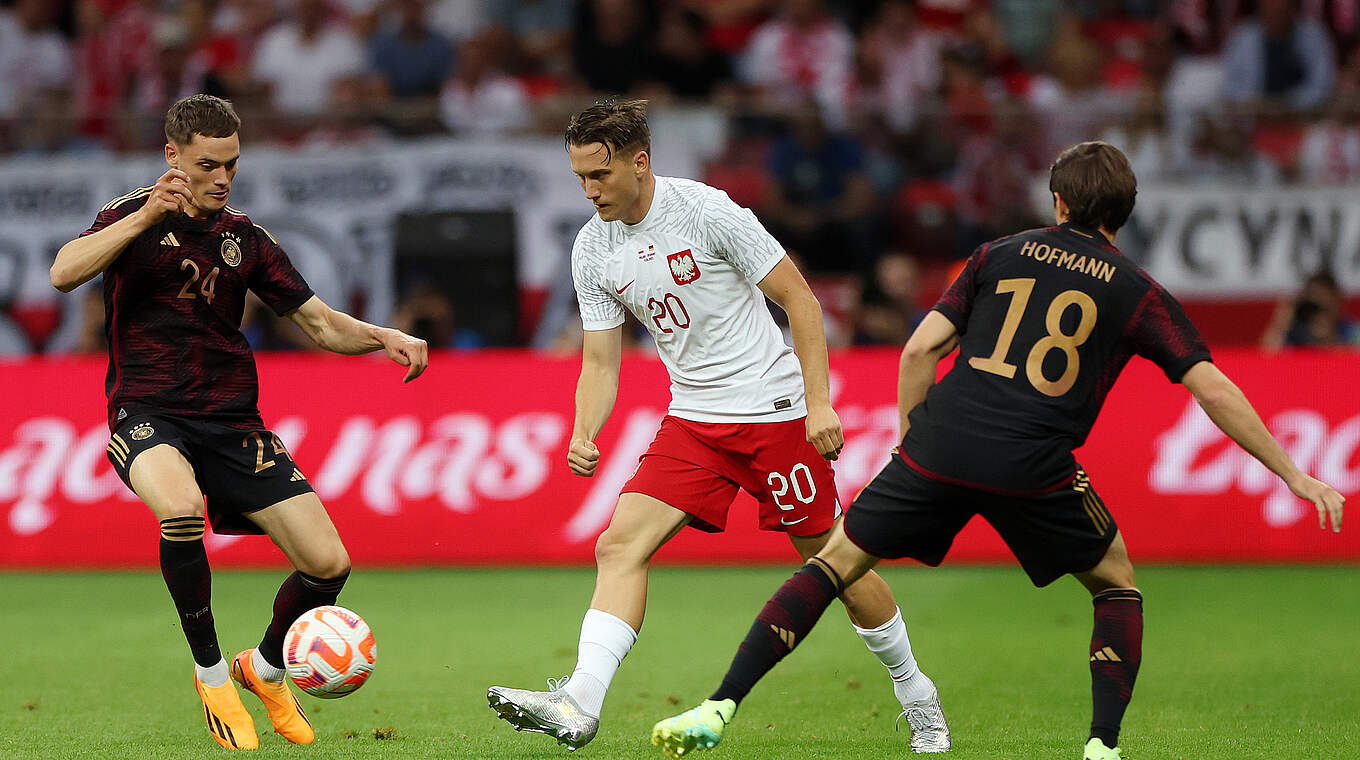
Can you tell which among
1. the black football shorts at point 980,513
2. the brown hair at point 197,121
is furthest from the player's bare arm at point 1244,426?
the brown hair at point 197,121

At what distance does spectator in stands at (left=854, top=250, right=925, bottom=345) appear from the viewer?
12414 millimetres

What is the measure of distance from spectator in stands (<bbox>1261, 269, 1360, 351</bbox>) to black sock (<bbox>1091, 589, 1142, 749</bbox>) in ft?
25.3

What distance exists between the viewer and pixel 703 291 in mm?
5672

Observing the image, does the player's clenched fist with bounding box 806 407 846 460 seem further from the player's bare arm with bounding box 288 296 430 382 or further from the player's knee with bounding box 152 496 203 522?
the player's knee with bounding box 152 496 203 522

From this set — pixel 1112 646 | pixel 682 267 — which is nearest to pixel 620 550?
pixel 682 267

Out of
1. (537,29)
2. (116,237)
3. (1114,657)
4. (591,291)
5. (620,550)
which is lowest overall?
(1114,657)

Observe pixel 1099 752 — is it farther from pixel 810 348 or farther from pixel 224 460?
pixel 224 460

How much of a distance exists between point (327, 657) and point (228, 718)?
474mm

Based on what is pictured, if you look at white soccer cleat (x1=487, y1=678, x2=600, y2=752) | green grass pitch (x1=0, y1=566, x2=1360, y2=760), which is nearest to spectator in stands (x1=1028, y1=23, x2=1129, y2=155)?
green grass pitch (x1=0, y1=566, x2=1360, y2=760)

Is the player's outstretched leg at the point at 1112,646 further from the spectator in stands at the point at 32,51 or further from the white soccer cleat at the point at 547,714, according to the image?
the spectator in stands at the point at 32,51

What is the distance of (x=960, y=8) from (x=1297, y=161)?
5.28 metres

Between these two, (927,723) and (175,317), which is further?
(175,317)

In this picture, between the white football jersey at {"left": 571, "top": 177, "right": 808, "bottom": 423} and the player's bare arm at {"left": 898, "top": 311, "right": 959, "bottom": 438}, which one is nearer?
the player's bare arm at {"left": 898, "top": 311, "right": 959, "bottom": 438}

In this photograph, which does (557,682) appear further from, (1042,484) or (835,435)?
(1042,484)
